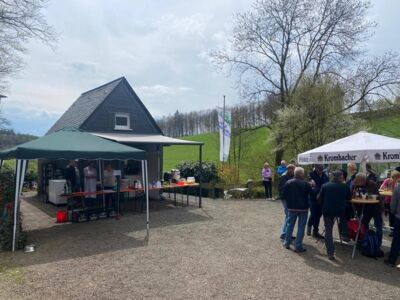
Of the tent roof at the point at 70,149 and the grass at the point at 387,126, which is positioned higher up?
the grass at the point at 387,126

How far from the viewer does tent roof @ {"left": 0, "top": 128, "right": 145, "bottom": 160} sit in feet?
23.8

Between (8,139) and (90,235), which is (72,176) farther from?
(8,139)

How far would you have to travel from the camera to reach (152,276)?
→ 5.18 m

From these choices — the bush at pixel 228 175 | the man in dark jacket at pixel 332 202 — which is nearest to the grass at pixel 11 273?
the man in dark jacket at pixel 332 202

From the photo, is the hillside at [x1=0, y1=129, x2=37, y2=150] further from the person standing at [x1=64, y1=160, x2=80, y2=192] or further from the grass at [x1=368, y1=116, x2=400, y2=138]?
the grass at [x1=368, y1=116, x2=400, y2=138]

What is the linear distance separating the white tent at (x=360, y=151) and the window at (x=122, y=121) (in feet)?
30.1

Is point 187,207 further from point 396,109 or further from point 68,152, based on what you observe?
point 396,109

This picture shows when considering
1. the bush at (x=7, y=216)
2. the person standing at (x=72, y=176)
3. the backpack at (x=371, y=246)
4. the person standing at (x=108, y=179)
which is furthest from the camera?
the person standing at (x=72, y=176)

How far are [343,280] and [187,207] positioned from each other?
7359 mm

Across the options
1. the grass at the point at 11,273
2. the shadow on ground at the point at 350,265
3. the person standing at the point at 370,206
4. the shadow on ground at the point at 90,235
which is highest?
the person standing at the point at 370,206

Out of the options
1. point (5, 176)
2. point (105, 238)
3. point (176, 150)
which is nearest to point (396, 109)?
point (105, 238)

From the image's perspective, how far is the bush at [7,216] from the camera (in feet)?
22.2

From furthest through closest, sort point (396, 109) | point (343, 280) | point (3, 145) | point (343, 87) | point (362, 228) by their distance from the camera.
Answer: point (3, 145) → point (396, 109) → point (343, 87) → point (362, 228) → point (343, 280)

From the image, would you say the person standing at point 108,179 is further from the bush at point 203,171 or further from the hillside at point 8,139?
the hillside at point 8,139
